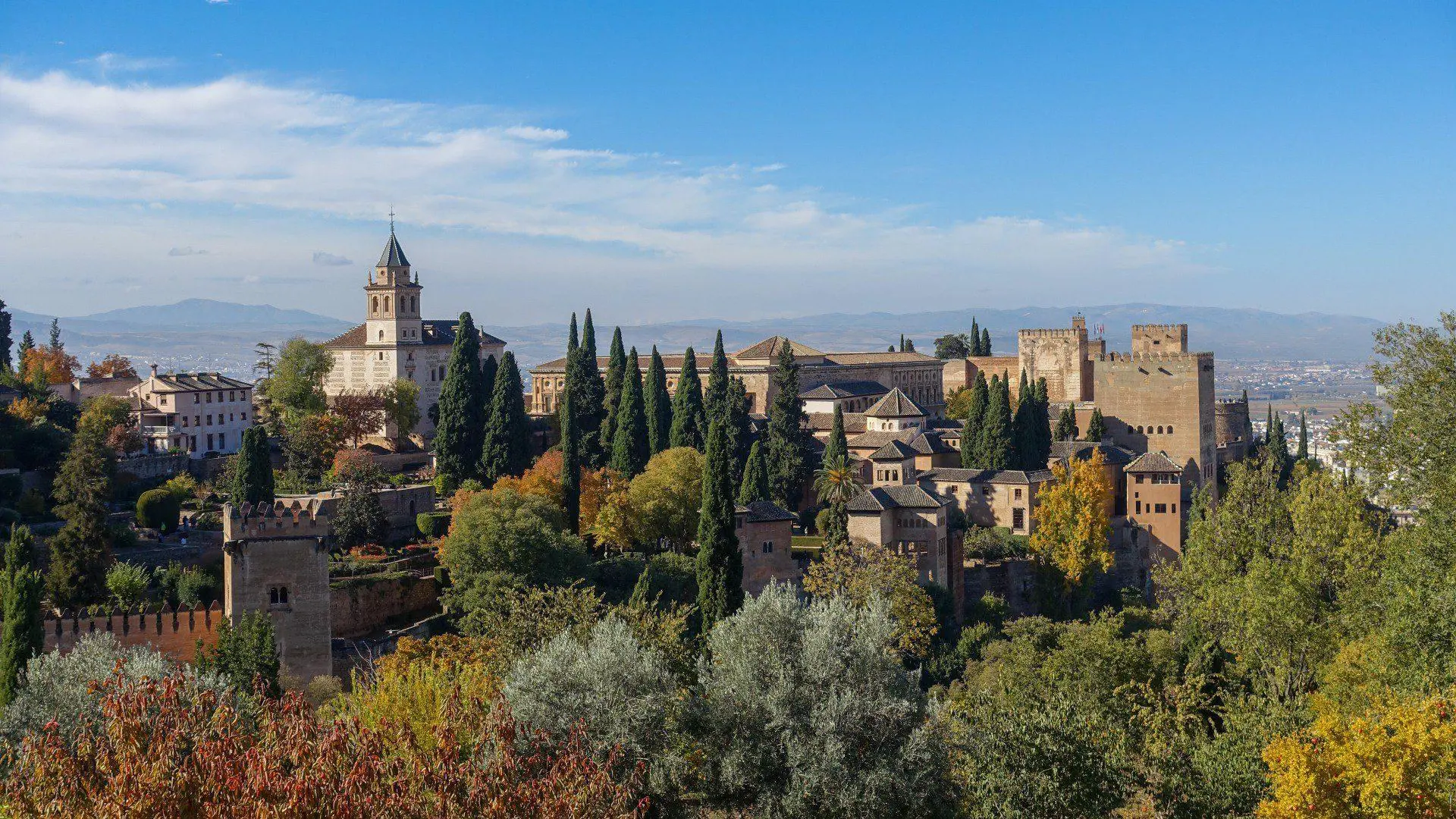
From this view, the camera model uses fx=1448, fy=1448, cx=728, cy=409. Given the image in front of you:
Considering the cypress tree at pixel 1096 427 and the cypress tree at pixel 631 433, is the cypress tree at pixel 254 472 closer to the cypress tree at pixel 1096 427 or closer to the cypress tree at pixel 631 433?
the cypress tree at pixel 631 433

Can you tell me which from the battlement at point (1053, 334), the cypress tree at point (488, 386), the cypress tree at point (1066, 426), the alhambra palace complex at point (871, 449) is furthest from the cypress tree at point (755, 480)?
the battlement at point (1053, 334)

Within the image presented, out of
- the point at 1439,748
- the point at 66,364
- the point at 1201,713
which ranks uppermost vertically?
the point at 66,364

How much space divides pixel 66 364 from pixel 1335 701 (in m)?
55.4

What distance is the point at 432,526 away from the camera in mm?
42906

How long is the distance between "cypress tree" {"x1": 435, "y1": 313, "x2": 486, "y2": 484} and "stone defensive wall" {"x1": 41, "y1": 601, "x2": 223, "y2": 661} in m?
17.8

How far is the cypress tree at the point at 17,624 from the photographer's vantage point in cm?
2584

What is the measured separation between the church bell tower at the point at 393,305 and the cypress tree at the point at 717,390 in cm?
1347

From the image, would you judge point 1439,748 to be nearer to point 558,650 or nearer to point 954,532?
point 558,650

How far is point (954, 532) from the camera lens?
4541 centimetres

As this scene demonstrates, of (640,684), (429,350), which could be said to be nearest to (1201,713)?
(640,684)

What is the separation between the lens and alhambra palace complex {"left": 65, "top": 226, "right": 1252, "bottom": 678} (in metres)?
29.3

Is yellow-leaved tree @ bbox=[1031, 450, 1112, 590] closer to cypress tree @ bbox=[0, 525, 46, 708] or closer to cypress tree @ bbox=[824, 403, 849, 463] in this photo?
cypress tree @ bbox=[824, 403, 849, 463]

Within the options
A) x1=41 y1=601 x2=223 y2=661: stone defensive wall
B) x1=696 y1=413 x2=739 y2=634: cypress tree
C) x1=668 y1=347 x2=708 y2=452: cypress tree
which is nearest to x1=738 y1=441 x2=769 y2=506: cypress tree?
x1=668 y1=347 x2=708 y2=452: cypress tree

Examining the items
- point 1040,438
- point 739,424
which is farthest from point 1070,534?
point 739,424
